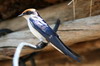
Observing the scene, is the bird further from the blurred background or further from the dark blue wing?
the blurred background

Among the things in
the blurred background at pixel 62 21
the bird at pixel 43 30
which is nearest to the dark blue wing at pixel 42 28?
the bird at pixel 43 30

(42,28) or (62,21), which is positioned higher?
(62,21)

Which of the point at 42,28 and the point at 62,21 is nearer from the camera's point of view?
the point at 42,28

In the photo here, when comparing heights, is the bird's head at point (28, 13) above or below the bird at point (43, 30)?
above

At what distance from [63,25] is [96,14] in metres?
0.15

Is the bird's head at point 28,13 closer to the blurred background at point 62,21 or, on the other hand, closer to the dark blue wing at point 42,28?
the dark blue wing at point 42,28

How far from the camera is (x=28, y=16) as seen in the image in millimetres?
639

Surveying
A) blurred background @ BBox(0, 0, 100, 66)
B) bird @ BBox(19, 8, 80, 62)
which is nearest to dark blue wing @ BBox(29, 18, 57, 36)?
bird @ BBox(19, 8, 80, 62)

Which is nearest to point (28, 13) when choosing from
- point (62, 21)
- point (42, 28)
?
point (42, 28)

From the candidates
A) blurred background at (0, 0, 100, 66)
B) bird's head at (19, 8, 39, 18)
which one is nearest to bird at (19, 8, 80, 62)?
bird's head at (19, 8, 39, 18)

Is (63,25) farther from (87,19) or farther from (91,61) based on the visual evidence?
(91,61)

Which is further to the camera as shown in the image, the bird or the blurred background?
the blurred background

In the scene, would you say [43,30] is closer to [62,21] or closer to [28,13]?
[28,13]

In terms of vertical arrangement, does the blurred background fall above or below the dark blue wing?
above
